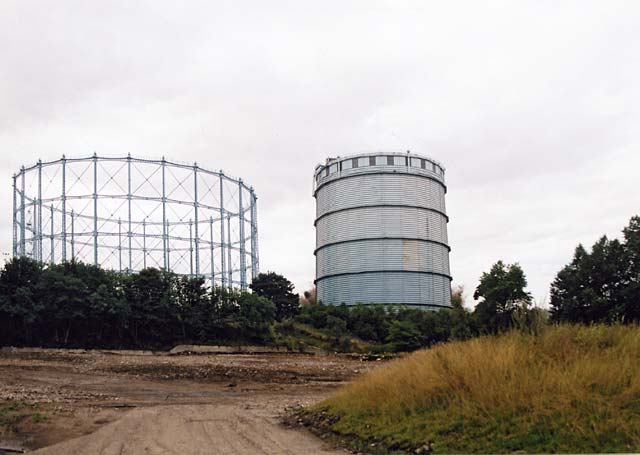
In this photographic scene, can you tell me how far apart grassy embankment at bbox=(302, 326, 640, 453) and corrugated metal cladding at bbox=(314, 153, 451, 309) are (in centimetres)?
4942

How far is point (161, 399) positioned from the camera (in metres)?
21.1

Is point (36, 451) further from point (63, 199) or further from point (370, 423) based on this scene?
point (63, 199)

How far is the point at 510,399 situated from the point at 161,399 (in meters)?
14.0

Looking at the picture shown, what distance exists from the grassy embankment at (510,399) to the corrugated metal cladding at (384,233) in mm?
49422

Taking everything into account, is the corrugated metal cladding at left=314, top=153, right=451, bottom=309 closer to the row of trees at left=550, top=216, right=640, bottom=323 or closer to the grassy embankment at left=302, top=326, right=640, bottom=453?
the row of trees at left=550, top=216, right=640, bottom=323

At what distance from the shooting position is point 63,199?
6066 cm

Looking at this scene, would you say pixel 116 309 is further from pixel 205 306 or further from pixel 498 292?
pixel 498 292

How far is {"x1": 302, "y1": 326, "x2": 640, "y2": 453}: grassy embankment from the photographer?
902cm

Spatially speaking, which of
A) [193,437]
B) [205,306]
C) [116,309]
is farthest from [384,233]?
[193,437]

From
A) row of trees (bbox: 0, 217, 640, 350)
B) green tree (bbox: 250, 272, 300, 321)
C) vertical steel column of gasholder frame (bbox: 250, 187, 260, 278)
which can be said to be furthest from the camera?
vertical steel column of gasholder frame (bbox: 250, 187, 260, 278)

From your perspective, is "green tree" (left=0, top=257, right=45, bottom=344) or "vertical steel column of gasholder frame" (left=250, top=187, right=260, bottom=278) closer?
"green tree" (left=0, top=257, right=45, bottom=344)

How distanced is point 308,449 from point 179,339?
37.7m

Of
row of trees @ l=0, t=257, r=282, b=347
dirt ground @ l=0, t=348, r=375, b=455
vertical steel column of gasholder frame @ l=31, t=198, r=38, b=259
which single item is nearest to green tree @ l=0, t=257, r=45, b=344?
row of trees @ l=0, t=257, r=282, b=347

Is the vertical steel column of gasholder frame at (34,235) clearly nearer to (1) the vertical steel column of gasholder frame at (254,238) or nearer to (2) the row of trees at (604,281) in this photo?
(1) the vertical steel column of gasholder frame at (254,238)
